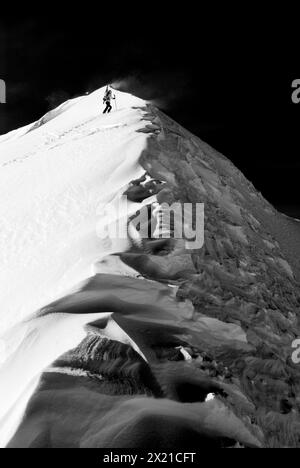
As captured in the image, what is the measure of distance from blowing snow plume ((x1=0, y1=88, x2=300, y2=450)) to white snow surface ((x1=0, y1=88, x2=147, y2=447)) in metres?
0.02

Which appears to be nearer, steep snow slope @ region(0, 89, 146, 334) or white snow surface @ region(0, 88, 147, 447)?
white snow surface @ region(0, 88, 147, 447)

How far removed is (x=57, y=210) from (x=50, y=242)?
88 centimetres

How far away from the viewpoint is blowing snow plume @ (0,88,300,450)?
2.50m

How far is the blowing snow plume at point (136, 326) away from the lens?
2.50 meters


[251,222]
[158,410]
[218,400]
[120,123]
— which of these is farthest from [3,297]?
[120,123]

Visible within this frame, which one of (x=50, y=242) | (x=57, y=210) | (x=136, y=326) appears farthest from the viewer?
(x=57, y=210)

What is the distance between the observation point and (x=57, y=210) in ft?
17.3

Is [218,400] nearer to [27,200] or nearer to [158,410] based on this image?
[158,410]

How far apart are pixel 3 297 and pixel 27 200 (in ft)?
8.68

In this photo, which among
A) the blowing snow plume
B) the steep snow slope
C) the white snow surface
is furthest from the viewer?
the steep snow slope

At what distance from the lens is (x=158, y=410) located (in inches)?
102

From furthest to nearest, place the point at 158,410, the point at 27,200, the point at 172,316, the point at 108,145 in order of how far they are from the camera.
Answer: the point at 108,145 < the point at 27,200 < the point at 172,316 < the point at 158,410

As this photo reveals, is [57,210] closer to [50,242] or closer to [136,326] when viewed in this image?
[50,242]

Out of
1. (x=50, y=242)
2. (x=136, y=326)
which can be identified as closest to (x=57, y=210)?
(x=50, y=242)
